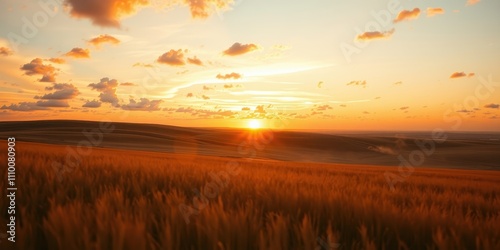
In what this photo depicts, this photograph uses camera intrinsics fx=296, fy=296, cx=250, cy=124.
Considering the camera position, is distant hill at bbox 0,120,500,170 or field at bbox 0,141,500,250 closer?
field at bbox 0,141,500,250

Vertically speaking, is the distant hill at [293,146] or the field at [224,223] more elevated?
the field at [224,223]

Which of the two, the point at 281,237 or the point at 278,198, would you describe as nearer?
the point at 281,237

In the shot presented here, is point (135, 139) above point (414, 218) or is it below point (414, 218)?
below

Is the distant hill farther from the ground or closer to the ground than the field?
closer to the ground

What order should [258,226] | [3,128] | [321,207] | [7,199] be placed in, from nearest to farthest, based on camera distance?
[258,226], [7,199], [321,207], [3,128]

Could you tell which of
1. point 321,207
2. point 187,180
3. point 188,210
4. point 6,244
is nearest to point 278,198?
point 321,207

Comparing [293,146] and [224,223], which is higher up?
[224,223]

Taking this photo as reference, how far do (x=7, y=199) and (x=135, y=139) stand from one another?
2504 inches

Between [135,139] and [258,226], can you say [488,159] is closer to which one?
[135,139]

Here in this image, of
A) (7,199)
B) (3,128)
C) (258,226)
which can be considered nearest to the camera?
(258,226)

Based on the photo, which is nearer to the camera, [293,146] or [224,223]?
[224,223]

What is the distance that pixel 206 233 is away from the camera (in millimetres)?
1104

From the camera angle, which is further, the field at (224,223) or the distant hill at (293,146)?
the distant hill at (293,146)

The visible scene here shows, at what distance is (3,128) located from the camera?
7506 centimetres
